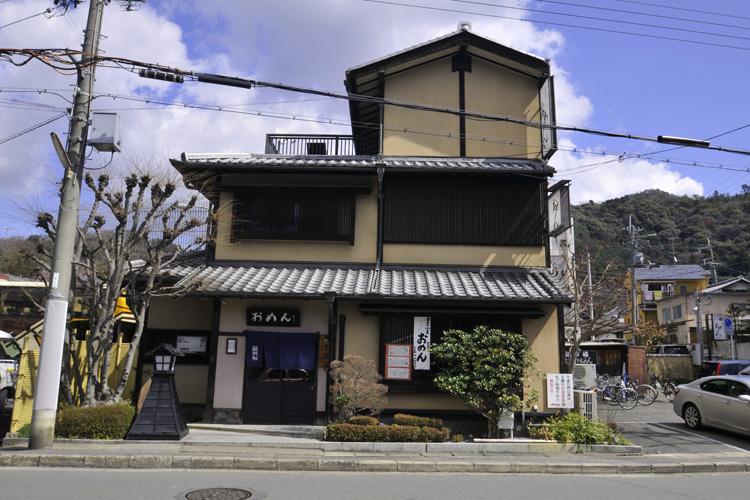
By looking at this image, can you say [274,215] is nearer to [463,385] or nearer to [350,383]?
[350,383]

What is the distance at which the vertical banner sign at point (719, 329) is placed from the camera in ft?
101

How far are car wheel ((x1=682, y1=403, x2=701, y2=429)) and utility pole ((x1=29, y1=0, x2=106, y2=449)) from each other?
15605 millimetres

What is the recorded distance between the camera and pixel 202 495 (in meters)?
7.22

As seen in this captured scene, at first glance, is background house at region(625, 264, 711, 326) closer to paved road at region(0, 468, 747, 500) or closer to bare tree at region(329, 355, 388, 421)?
bare tree at region(329, 355, 388, 421)

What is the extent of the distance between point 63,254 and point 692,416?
53.1 ft

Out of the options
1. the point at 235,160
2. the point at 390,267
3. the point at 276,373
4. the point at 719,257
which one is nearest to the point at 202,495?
the point at 276,373

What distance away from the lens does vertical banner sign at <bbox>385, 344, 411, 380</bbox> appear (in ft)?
42.2

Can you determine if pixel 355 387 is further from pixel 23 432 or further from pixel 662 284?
pixel 662 284

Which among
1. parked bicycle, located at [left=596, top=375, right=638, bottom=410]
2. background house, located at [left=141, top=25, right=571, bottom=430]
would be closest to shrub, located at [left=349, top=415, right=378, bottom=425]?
background house, located at [left=141, top=25, right=571, bottom=430]

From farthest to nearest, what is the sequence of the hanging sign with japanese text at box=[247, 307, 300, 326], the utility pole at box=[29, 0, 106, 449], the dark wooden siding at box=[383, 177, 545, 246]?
the dark wooden siding at box=[383, 177, 545, 246], the hanging sign with japanese text at box=[247, 307, 300, 326], the utility pole at box=[29, 0, 106, 449]

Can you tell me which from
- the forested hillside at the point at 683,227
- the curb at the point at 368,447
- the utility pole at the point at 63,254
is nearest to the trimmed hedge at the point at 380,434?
the curb at the point at 368,447

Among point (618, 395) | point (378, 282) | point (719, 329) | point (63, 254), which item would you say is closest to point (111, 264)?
point (63, 254)

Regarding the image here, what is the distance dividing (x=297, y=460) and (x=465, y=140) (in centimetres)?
1022

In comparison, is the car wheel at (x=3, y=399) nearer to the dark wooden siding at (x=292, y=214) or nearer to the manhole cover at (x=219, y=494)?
the dark wooden siding at (x=292, y=214)
